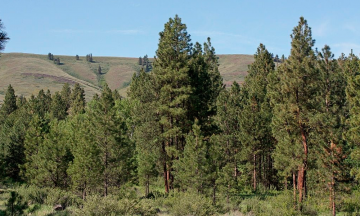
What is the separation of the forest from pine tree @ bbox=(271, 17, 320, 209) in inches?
2.9

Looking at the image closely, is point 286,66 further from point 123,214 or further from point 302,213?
point 123,214

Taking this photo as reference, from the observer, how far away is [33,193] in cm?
2236

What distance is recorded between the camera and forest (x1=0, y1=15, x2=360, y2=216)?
21.4 m

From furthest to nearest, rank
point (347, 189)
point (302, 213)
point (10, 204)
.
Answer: point (347, 189) < point (302, 213) < point (10, 204)

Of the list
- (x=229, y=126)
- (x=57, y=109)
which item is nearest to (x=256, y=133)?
(x=229, y=126)

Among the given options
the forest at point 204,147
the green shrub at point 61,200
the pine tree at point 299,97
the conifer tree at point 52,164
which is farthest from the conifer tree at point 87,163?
the pine tree at point 299,97

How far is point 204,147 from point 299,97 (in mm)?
8069

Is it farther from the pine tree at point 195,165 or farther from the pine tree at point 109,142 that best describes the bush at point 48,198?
the pine tree at point 195,165

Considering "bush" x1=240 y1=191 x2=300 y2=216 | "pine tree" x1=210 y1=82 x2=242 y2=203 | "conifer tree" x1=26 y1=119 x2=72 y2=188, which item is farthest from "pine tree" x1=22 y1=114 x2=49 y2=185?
"bush" x1=240 y1=191 x2=300 y2=216

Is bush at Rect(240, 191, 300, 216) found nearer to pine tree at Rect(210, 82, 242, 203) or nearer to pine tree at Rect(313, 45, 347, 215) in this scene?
pine tree at Rect(313, 45, 347, 215)

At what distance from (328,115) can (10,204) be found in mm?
20143

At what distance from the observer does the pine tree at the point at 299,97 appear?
25.2 m

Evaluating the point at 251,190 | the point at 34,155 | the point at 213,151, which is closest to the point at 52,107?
the point at 34,155

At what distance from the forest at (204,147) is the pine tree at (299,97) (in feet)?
0.24
